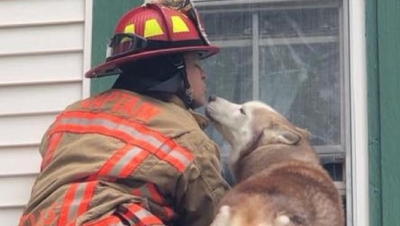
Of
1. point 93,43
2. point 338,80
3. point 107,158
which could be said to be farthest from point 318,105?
point 107,158

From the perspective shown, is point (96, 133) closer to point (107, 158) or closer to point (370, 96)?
point (107, 158)

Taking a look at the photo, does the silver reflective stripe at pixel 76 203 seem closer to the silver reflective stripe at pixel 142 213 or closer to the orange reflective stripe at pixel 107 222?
the orange reflective stripe at pixel 107 222

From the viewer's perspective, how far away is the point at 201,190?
4.91m

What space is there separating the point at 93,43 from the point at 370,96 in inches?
51.3

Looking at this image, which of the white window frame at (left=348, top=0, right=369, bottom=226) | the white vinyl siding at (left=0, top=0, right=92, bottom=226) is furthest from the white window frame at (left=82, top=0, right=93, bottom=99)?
the white window frame at (left=348, top=0, right=369, bottom=226)

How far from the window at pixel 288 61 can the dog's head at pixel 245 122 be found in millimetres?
184

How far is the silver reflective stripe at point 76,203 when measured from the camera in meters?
4.70

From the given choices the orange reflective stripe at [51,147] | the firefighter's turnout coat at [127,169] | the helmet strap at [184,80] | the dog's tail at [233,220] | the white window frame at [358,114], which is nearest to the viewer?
the dog's tail at [233,220]

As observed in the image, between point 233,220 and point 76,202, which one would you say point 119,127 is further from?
point 233,220

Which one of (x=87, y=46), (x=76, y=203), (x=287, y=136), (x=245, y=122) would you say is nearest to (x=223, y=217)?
(x=76, y=203)

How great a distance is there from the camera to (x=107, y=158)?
479 centimetres

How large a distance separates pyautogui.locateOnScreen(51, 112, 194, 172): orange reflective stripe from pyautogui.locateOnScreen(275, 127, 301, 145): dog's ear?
0.75 m

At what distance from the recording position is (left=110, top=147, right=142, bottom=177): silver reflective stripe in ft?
15.6

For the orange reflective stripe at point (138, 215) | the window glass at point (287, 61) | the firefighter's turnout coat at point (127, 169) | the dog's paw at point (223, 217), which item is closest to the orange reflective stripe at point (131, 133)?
the firefighter's turnout coat at point (127, 169)
